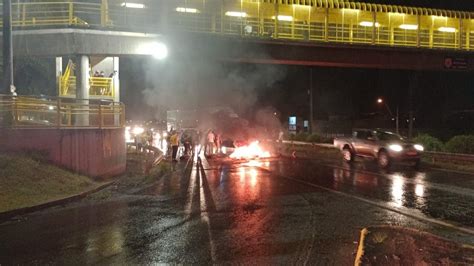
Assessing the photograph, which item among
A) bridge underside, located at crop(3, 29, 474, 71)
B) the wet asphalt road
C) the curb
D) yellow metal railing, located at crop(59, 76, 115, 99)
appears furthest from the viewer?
yellow metal railing, located at crop(59, 76, 115, 99)

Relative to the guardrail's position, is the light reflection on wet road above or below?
below

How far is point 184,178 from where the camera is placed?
16.0m

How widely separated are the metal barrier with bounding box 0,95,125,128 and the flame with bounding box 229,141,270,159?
9172 millimetres

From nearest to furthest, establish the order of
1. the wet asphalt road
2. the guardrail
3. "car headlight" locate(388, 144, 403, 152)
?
1. the wet asphalt road
2. "car headlight" locate(388, 144, 403, 152)
3. the guardrail

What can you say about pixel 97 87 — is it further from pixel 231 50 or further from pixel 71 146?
pixel 71 146

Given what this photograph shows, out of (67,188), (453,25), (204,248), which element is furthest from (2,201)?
(453,25)

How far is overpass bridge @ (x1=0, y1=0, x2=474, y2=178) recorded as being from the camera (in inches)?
599

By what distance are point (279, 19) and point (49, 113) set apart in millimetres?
19225

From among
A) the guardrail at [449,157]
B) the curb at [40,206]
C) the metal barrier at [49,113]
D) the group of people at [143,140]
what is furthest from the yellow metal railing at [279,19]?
the curb at [40,206]

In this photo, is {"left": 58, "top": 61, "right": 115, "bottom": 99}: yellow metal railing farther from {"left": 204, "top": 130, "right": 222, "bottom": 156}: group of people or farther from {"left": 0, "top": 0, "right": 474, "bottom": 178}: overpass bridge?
{"left": 204, "top": 130, "right": 222, "bottom": 156}: group of people

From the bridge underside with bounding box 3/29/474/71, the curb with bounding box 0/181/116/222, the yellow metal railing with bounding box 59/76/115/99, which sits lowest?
the curb with bounding box 0/181/116/222

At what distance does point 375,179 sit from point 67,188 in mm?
9186

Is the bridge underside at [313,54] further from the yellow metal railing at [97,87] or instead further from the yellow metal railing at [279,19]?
the yellow metal railing at [97,87]

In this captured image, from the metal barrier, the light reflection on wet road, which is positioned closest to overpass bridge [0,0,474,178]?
the metal barrier
